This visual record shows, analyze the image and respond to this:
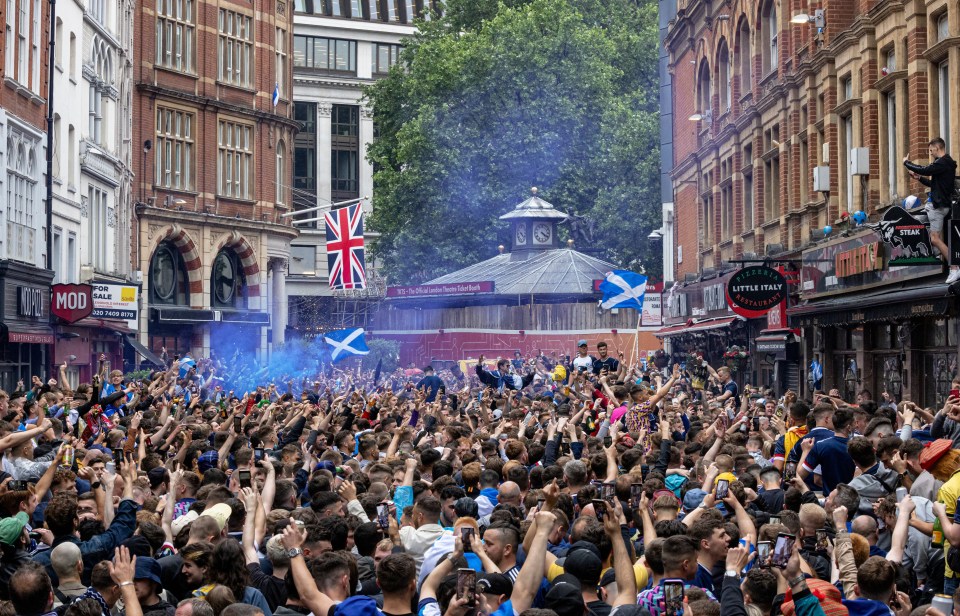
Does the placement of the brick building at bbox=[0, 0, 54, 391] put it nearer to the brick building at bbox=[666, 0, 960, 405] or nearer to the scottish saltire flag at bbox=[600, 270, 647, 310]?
the scottish saltire flag at bbox=[600, 270, 647, 310]

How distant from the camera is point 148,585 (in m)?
7.46

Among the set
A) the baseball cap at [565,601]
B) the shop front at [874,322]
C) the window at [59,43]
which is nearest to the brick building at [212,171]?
the window at [59,43]

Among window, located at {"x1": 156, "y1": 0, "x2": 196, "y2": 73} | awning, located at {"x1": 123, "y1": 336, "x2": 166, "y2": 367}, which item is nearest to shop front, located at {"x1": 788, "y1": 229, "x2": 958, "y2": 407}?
awning, located at {"x1": 123, "y1": 336, "x2": 166, "y2": 367}

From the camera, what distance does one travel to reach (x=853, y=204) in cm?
2448

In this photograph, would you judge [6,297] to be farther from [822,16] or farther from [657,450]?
[657,450]

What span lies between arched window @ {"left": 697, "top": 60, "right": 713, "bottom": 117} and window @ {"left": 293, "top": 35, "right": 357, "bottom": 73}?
1859 inches

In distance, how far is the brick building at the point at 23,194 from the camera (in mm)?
30609

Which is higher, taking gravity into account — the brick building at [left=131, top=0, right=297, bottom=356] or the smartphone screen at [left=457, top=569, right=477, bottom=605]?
the brick building at [left=131, top=0, right=297, bottom=356]

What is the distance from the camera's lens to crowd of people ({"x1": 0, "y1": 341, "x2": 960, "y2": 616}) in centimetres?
686

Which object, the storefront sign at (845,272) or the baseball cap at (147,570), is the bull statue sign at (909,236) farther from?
the baseball cap at (147,570)

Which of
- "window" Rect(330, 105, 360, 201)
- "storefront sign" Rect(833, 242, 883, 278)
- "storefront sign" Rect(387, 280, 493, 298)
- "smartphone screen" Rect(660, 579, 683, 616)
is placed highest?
"window" Rect(330, 105, 360, 201)

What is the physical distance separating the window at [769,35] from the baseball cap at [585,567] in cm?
2428

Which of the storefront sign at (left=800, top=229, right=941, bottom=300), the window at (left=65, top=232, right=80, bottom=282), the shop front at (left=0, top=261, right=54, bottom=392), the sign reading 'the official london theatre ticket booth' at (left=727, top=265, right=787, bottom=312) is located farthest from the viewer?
the window at (left=65, top=232, right=80, bottom=282)

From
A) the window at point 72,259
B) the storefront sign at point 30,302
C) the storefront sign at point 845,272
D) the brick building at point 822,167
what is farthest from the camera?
the window at point 72,259
